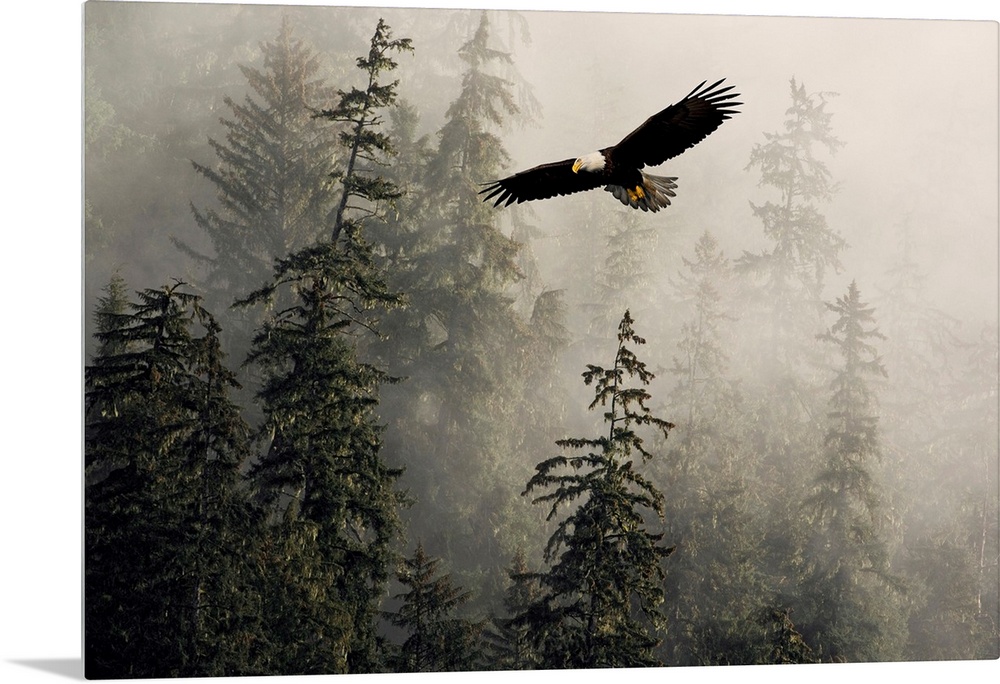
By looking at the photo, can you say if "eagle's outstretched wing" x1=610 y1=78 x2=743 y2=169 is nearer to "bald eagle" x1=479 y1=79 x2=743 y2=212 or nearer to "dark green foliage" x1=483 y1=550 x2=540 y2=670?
"bald eagle" x1=479 y1=79 x2=743 y2=212

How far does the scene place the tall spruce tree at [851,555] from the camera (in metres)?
20.0

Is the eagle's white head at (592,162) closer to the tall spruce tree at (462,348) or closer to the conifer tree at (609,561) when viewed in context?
the conifer tree at (609,561)

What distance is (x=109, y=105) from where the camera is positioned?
18.7 metres

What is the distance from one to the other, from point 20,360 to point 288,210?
340 inches

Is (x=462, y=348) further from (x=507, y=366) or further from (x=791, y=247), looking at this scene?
Result: (x=791, y=247)

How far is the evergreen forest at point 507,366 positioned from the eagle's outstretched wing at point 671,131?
3717 mm

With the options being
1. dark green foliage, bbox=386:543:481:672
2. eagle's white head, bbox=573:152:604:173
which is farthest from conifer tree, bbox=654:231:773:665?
eagle's white head, bbox=573:152:604:173

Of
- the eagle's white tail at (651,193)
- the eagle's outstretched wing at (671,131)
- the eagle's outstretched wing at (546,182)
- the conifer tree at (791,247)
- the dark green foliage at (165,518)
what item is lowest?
the dark green foliage at (165,518)

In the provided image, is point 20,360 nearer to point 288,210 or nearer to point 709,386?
point 288,210

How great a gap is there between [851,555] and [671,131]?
1369cm

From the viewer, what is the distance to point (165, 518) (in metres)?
12.4

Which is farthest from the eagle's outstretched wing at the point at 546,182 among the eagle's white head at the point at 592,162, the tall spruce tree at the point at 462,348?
the tall spruce tree at the point at 462,348

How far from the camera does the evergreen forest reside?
44.3ft

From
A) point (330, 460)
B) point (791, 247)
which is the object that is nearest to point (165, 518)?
point (330, 460)
